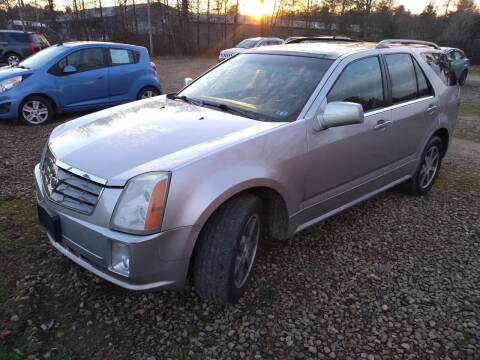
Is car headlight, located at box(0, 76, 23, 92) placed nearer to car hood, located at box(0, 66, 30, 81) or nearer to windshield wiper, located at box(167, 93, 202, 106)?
car hood, located at box(0, 66, 30, 81)

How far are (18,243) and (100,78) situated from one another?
525 cm

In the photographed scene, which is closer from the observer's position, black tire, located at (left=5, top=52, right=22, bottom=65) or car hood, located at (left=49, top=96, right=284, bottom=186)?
car hood, located at (left=49, top=96, right=284, bottom=186)

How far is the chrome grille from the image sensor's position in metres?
2.18

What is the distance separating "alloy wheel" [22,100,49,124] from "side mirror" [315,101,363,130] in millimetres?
6070

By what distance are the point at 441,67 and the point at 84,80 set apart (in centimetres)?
620

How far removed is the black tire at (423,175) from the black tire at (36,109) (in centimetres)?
630

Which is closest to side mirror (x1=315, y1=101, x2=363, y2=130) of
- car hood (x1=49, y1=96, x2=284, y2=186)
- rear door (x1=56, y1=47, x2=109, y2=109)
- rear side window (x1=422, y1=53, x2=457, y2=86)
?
car hood (x1=49, y1=96, x2=284, y2=186)

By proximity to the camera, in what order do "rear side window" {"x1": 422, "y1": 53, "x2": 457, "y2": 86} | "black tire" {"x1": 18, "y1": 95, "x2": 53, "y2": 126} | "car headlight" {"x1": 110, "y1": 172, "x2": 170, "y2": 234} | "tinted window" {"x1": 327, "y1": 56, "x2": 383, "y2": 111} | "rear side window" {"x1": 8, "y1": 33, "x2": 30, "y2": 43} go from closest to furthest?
"car headlight" {"x1": 110, "y1": 172, "x2": 170, "y2": 234}, "tinted window" {"x1": 327, "y1": 56, "x2": 383, "y2": 111}, "rear side window" {"x1": 422, "y1": 53, "x2": 457, "y2": 86}, "black tire" {"x1": 18, "y1": 95, "x2": 53, "y2": 126}, "rear side window" {"x1": 8, "y1": 33, "x2": 30, "y2": 43}

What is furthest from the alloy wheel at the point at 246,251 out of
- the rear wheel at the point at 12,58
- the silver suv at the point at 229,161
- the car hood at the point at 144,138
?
the rear wheel at the point at 12,58

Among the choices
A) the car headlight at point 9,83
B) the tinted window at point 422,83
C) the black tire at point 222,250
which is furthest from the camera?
the car headlight at point 9,83

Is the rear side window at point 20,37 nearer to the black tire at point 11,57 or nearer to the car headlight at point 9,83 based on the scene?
the black tire at point 11,57

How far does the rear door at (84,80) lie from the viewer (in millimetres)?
7191

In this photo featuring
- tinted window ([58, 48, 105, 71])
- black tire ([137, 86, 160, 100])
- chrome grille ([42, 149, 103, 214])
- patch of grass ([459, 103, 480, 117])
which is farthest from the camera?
patch of grass ([459, 103, 480, 117])

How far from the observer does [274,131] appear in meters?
2.60
